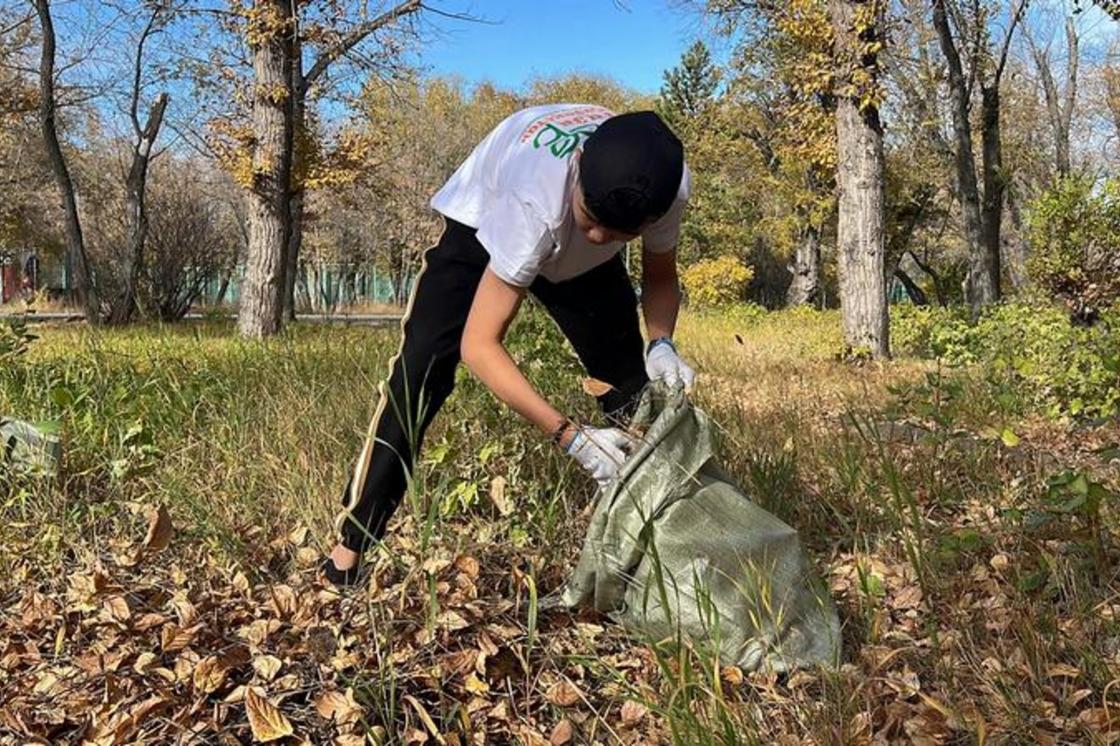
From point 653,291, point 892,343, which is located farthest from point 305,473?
point 892,343

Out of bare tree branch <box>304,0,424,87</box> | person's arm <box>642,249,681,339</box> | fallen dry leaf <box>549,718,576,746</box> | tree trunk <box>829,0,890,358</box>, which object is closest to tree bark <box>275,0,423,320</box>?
bare tree branch <box>304,0,424,87</box>

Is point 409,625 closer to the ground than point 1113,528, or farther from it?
closer to the ground

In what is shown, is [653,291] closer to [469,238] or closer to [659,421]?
[469,238]

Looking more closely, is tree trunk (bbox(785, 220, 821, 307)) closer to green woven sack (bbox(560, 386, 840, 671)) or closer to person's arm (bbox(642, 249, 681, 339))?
person's arm (bbox(642, 249, 681, 339))

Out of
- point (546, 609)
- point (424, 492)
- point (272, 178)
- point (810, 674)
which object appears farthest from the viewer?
point (272, 178)

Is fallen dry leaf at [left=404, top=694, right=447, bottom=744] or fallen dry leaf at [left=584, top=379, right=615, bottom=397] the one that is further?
fallen dry leaf at [left=584, top=379, right=615, bottom=397]

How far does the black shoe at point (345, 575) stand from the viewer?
6.72 ft

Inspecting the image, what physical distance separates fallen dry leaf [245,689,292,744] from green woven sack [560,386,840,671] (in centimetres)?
64

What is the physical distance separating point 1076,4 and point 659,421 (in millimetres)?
6758

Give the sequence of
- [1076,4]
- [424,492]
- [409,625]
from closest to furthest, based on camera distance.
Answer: [409,625], [424,492], [1076,4]

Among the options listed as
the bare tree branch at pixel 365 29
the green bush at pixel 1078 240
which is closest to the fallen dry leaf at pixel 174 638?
the green bush at pixel 1078 240

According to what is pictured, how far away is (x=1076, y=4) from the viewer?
6637 mm

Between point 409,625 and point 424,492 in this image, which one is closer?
point 409,625

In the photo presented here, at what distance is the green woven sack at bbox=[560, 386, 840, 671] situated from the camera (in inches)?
67.2
